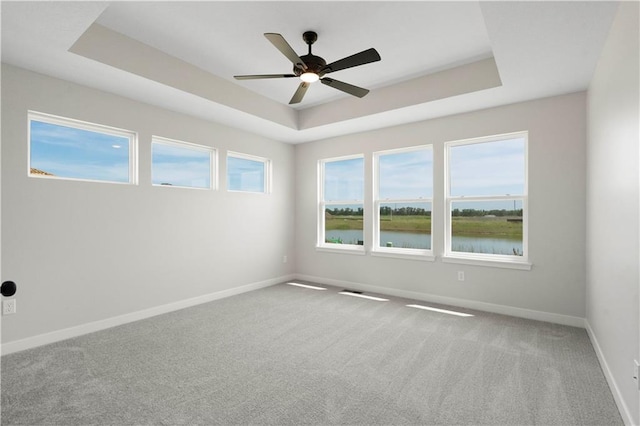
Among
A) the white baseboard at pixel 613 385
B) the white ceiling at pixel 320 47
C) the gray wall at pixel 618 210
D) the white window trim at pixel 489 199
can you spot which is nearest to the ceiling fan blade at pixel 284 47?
the white ceiling at pixel 320 47

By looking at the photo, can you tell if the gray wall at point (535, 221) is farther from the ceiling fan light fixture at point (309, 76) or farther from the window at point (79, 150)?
the window at point (79, 150)

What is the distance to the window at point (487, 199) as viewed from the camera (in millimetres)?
3777

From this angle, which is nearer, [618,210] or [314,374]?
[618,210]

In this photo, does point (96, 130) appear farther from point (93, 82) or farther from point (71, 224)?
point (71, 224)

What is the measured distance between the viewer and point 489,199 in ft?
13.0

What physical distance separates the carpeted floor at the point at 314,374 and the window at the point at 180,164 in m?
1.74

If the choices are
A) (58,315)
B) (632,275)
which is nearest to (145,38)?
(58,315)

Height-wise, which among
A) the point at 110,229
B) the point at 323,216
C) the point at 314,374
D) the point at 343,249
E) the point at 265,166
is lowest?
the point at 314,374

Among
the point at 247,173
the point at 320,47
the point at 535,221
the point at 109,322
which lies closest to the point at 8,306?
the point at 109,322

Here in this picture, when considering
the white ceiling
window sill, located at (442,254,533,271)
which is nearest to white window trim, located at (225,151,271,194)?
the white ceiling

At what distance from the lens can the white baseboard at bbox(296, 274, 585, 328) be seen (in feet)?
11.1

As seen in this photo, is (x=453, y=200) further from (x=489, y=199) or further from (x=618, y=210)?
(x=618, y=210)

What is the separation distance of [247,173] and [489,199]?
3.54m

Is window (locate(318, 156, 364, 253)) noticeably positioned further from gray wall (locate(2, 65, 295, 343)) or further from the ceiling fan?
the ceiling fan
